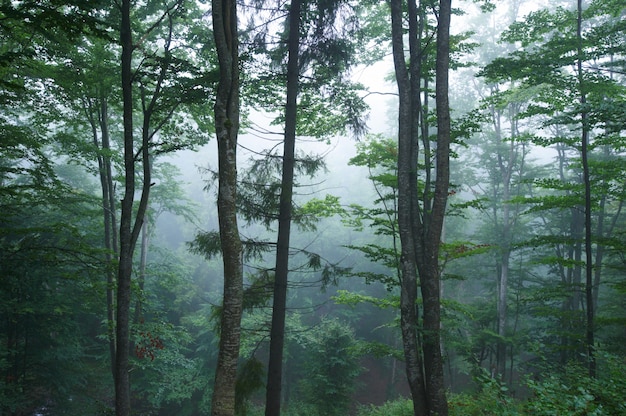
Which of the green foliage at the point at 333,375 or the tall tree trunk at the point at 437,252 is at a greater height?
the tall tree trunk at the point at 437,252

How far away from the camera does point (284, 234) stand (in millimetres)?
7816

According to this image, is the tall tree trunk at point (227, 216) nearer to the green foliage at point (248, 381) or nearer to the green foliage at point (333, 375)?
the green foliage at point (248, 381)

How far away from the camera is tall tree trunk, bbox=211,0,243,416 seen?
5227mm

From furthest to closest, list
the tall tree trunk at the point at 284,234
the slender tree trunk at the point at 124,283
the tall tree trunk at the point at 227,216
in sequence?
the slender tree trunk at the point at 124,283 → the tall tree trunk at the point at 284,234 → the tall tree trunk at the point at 227,216

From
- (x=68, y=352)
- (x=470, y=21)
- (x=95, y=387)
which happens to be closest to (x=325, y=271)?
(x=68, y=352)

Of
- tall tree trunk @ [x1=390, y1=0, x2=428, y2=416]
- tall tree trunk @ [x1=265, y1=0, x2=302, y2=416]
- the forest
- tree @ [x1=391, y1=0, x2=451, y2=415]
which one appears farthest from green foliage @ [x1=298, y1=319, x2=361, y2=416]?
tree @ [x1=391, y1=0, x2=451, y2=415]

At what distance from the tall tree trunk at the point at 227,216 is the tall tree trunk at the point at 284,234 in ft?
6.76

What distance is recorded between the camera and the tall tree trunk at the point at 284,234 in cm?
730

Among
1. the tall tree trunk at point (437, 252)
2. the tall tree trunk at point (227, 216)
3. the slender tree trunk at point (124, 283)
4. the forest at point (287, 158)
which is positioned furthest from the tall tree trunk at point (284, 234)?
the slender tree trunk at point (124, 283)

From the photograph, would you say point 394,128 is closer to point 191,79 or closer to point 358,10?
point 358,10

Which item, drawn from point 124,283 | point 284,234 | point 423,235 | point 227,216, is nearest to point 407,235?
point 423,235

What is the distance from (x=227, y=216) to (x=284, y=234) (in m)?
2.39

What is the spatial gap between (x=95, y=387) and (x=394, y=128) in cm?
3090

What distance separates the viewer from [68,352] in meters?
13.1
